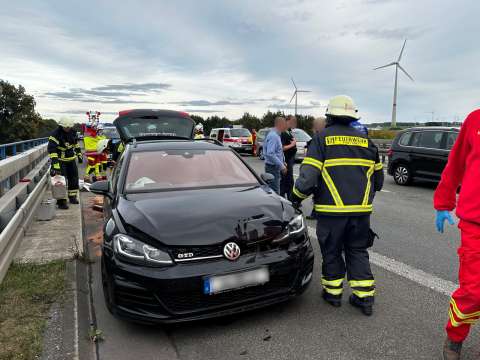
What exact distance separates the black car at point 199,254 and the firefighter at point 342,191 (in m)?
0.25

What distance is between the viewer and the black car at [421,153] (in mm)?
10654

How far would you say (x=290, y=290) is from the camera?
3371 mm

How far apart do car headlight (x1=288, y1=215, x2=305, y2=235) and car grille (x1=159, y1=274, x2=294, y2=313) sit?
0.38 metres

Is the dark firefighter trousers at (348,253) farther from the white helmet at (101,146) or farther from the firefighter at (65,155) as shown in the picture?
the white helmet at (101,146)

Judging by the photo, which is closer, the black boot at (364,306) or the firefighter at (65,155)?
→ the black boot at (364,306)

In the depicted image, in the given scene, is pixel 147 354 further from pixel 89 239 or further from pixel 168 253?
pixel 89 239

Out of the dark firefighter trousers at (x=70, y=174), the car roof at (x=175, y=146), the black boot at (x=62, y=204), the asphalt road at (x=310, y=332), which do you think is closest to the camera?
the asphalt road at (x=310, y=332)

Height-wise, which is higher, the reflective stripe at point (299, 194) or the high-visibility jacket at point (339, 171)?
the high-visibility jacket at point (339, 171)

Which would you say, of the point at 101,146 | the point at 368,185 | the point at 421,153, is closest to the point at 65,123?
the point at 101,146

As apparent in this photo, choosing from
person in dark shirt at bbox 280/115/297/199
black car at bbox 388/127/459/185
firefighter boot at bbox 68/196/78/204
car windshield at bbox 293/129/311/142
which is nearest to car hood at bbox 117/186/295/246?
person in dark shirt at bbox 280/115/297/199

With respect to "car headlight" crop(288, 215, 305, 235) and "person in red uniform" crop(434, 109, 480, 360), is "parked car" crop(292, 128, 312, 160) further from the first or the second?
"person in red uniform" crop(434, 109, 480, 360)

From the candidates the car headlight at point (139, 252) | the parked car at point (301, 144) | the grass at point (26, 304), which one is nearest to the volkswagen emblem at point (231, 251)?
the car headlight at point (139, 252)

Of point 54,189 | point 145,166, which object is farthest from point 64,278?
point 54,189

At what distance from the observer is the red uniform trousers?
2531 mm
